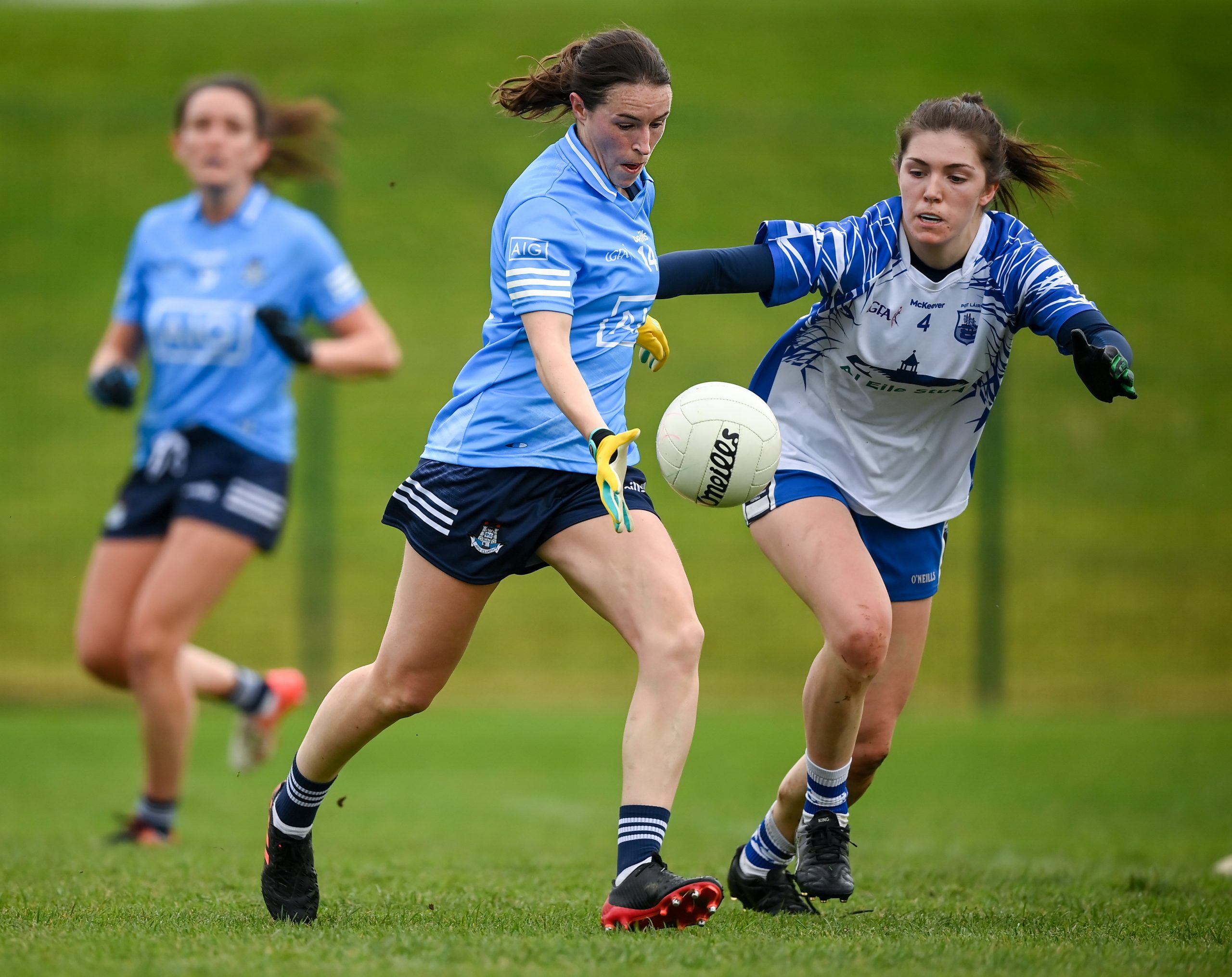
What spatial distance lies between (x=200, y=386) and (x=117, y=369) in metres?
0.38

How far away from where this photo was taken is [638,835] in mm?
3646

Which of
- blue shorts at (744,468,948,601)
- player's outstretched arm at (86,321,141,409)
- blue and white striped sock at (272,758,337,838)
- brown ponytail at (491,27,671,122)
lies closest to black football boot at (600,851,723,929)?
blue and white striped sock at (272,758,337,838)

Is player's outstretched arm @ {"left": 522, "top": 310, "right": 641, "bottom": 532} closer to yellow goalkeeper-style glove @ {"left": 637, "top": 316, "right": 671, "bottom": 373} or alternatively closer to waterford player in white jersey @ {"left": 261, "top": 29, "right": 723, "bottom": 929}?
waterford player in white jersey @ {"left": 261, "top": 29, "right": 723, "bottom": 929}

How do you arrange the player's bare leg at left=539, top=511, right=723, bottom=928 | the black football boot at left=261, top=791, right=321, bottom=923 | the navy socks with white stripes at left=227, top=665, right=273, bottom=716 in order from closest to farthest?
the player's bare leg at left=539, top=511, right=723, bottom=928 < the black football boot at left=261, top=791, right=321, bottom=923 < the navy socks with white stripes at left=227, top=665, right=273, bottom=716

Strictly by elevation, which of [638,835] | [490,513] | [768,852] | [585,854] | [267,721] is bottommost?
[585,854]

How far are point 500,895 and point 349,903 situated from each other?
1.51 ft

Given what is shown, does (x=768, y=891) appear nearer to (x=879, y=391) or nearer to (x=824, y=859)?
(x=824, y=859)

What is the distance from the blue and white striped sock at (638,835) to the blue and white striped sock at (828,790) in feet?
2.50

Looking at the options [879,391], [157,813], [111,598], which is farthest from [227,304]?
[879,391]

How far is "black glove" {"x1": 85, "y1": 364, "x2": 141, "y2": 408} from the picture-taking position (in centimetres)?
635

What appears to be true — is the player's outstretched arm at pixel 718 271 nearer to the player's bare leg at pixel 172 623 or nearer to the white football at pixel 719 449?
the white football at pixel 719 449

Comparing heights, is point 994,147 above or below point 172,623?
above

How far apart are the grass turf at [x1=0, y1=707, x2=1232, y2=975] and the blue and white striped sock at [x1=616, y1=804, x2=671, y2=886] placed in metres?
0.18

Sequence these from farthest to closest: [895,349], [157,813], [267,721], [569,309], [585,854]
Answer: [267,721]
[157,813]
[585,854]
[895,349]
[569,309]
